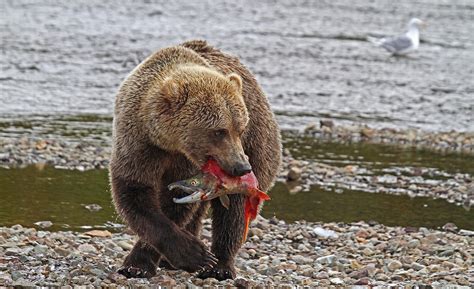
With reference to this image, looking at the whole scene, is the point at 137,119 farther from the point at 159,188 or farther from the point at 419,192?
the point at 419,192

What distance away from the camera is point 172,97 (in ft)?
19.7

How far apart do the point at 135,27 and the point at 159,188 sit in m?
19.5

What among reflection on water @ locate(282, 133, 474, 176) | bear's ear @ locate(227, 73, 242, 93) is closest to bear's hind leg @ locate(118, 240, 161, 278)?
bear's ear @ locate(227, 73, 242, 93)

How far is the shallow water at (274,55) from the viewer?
17.0 m

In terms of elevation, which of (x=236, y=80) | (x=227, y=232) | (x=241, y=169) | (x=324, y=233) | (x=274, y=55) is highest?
(x=274, y=55)

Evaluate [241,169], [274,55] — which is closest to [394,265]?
[241,169]

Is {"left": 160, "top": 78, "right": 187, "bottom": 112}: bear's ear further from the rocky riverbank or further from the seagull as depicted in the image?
the seagull

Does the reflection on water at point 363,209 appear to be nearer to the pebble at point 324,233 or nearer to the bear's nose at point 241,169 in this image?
the pebble at point 324,233

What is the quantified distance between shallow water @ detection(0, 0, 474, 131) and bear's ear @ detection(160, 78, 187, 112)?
353 inches

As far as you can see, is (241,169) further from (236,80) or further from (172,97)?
(236,80)

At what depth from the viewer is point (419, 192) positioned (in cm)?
1119

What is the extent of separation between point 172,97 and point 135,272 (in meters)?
1.29

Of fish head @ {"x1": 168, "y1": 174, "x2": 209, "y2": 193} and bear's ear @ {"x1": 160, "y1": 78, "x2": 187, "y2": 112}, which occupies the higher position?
bear's ear @ {"x1": 160, "y1": 78, "x2": 187, "y2": 112}

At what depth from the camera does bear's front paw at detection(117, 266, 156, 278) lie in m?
6.55
